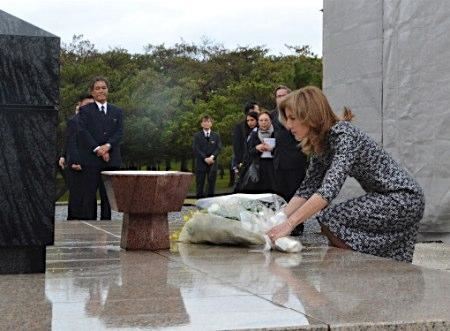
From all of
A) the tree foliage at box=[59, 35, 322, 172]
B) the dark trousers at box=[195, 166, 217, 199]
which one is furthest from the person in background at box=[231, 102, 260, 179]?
the tree foliage at box=[59, 35, 322, 172]

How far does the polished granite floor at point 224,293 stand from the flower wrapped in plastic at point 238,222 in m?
0.26

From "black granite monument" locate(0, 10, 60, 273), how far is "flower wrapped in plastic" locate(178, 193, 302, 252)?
1.69 meters

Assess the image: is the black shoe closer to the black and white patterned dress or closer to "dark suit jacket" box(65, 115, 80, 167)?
"dark suit jacket" box(65, 115, 80, 167)

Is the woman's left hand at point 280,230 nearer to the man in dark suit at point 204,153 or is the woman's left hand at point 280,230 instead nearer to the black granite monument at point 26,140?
the black granite monument at point 26,140

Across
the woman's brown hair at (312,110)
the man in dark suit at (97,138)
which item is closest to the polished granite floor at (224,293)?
the woman's brown hair at (312,110)

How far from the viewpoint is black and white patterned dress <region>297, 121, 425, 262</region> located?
5324 millimetres

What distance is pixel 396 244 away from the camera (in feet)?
18.0

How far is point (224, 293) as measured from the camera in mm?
3807

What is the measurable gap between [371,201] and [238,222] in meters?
0.92

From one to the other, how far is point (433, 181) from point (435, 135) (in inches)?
18.7

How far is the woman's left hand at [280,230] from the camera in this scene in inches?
212

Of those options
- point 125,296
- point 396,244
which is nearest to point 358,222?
point 396,244

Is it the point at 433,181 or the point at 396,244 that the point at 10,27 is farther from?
the point at 433,181

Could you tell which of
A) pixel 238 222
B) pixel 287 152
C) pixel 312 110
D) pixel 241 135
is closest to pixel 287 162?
pixel 287 152
